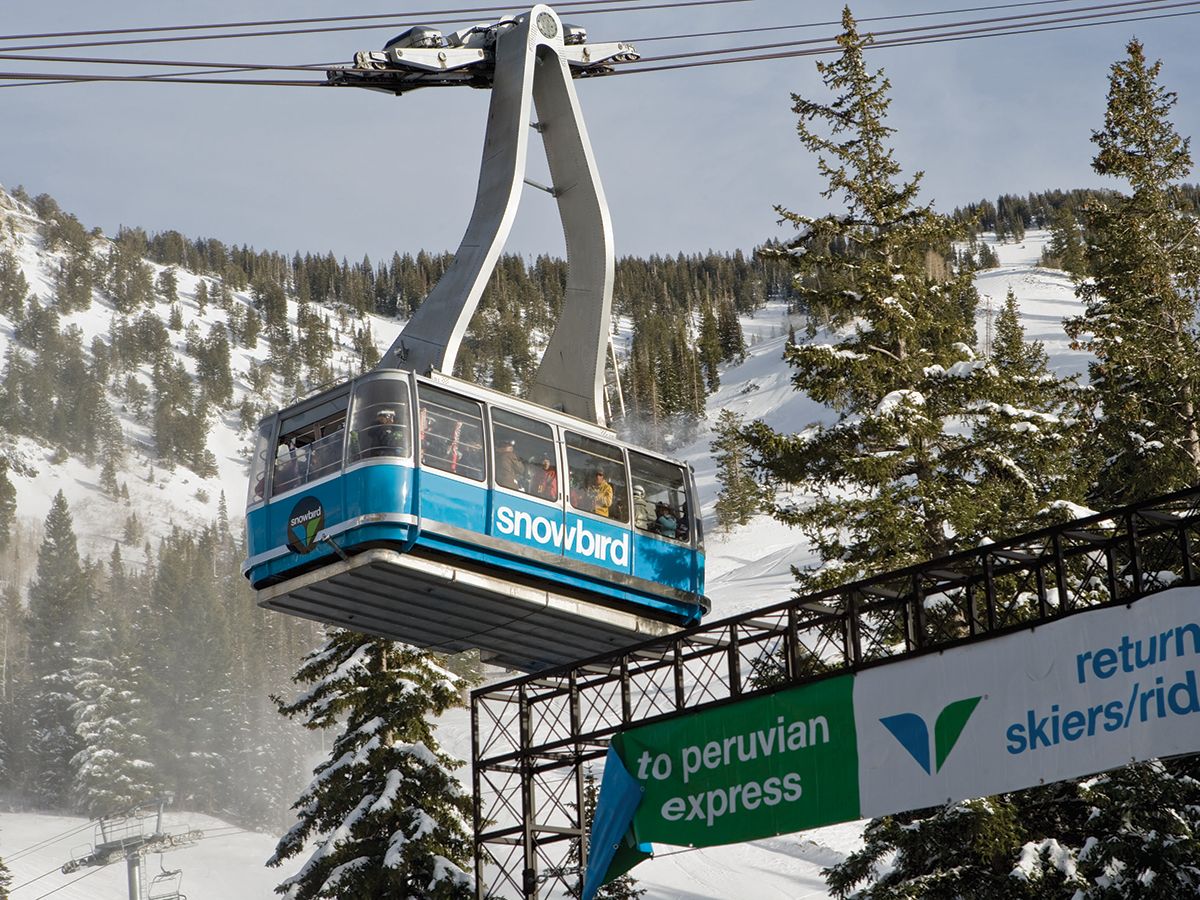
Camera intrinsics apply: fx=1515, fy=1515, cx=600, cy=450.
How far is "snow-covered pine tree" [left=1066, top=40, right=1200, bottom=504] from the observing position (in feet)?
91.6

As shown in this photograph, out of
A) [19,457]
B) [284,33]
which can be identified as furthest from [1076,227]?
[284,33]

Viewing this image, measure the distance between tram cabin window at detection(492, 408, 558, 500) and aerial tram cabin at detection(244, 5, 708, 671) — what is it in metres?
0.02

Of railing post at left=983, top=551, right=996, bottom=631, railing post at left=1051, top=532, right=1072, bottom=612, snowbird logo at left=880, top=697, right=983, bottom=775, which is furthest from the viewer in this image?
railing post at left=983, top=551, right=996, bottom=631

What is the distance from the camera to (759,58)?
24547 millimetres

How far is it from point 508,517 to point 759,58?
10.4 m

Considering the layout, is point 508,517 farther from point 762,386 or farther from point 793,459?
point 762,386

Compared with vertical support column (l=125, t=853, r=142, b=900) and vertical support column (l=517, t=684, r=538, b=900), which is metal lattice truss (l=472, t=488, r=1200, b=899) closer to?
vertical support column (l=517, t=684, r=538, b=900)

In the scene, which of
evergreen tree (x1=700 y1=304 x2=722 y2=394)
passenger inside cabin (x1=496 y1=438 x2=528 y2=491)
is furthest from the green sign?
evergreen tree (x1=700 y1=304 x2=722 y2=394)

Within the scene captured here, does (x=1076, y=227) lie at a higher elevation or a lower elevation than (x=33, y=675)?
higher

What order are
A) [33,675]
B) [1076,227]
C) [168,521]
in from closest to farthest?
[33,675]
[1076,227]
[168,521]

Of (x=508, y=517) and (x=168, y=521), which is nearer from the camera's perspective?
(x=508, y=517)

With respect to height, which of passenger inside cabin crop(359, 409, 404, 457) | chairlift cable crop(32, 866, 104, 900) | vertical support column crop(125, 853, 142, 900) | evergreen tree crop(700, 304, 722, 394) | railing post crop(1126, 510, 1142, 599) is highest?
evergreen tree crop(700, 304, 722, 394)

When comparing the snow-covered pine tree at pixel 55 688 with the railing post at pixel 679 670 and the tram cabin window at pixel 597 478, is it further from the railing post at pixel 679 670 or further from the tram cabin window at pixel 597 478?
the tram cabin window at pixel 597 478

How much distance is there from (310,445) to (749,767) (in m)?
6.64
